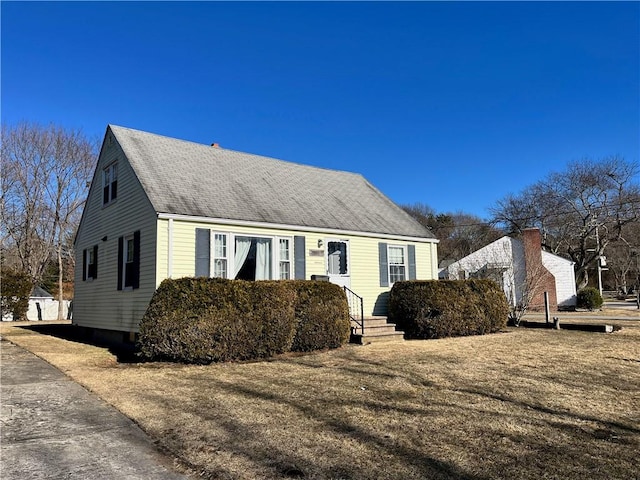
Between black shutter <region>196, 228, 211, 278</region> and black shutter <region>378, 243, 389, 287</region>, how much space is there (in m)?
5.93

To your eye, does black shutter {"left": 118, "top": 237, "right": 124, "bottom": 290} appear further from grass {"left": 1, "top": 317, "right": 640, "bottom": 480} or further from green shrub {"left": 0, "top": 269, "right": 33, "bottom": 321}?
green shrub {"left": 0, "top": 269, "right": 33, "bottom": 321}

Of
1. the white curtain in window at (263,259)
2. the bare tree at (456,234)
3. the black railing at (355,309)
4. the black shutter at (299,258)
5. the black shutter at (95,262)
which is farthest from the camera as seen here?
the bare tree at (456,234)

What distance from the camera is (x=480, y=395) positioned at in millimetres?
6309

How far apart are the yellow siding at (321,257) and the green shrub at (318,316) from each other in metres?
2.36

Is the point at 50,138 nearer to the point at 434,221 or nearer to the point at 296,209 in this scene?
the point at 296,209

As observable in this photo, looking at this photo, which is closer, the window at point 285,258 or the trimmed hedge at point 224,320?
the trimmed hedge at point 224,320

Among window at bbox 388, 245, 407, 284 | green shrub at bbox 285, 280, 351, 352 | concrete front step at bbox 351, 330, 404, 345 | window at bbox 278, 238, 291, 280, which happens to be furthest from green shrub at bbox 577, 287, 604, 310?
window at bbox 278, 238, 291, 280

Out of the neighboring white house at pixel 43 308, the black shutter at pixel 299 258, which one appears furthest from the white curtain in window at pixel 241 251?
the neighboring white house at pixel 43 308

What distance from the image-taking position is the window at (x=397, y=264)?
15672mm

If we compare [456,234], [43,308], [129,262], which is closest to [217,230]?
[129,262]

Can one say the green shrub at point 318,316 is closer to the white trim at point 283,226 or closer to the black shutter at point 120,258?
the white trim at point 283,226

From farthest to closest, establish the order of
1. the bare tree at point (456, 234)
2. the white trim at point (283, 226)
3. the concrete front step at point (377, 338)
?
1. the bare tree at point (456, 234)
2. the concrete front step at point (377, 338)
3. the white trim at point (283, 226)

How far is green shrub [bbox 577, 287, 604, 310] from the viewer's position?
79.8 ft

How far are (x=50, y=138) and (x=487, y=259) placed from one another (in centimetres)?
2888
